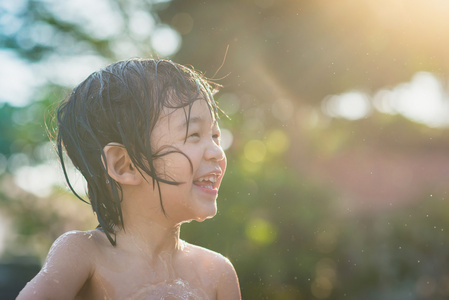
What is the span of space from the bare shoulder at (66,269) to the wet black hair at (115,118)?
0.12m

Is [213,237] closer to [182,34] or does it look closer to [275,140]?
[275,140]

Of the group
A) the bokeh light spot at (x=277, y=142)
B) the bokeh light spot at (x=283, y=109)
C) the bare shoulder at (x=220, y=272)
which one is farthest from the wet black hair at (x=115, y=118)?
the bokeh light spot at (x=283, y=109)

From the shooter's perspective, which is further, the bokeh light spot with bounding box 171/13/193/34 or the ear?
the bokeh light spot with bounding box 171/13/193/34

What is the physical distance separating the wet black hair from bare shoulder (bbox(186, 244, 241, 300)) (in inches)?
13.7

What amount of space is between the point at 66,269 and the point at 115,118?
573 millimetres

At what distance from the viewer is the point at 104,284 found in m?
1.89

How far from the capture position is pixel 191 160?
6.36ft

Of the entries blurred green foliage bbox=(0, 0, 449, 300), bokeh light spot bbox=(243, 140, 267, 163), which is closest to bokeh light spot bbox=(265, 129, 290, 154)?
blurred green foliage bbox=(0, 0, 449, 300)

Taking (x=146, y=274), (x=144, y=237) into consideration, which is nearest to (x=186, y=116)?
(x=144, y=237)

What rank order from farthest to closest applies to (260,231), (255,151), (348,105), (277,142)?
(348,105), (277,142), (255,151), (260,231)

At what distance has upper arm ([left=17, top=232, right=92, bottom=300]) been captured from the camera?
1687 millimetres

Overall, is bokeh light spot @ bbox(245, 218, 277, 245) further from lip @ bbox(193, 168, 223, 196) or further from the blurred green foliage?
lip @ bbox(193, 168, 223, 196)

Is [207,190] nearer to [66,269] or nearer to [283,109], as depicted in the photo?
[66,269]

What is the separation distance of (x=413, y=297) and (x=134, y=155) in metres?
6.25
